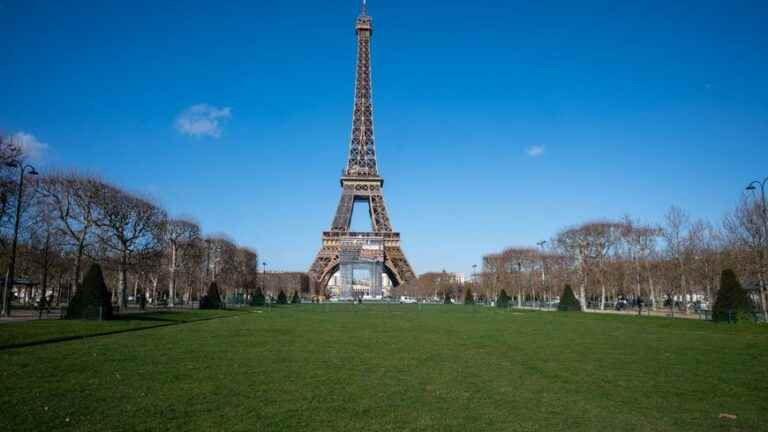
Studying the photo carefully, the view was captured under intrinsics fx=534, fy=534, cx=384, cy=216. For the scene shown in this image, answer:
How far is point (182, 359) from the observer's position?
13031 mm

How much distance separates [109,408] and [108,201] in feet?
117

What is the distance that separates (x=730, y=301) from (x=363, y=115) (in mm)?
63206

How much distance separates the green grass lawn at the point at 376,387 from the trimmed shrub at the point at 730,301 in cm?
1604

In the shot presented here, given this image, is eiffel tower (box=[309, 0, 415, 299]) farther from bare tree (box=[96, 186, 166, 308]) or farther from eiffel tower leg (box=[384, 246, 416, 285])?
bare tree (box=[96, 186, 166, 308])

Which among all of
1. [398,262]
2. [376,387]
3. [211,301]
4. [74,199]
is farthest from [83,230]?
[398,262]

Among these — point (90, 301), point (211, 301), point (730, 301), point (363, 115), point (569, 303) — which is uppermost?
point (363, 115)

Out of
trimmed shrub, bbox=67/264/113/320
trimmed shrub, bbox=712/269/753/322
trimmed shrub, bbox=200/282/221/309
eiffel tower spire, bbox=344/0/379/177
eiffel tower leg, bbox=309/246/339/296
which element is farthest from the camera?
eiffel tower spire, bbox=344/0/379/177

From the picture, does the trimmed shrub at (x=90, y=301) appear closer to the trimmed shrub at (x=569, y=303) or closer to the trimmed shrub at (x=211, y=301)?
the trimmed shrub at (x=211, y=301)

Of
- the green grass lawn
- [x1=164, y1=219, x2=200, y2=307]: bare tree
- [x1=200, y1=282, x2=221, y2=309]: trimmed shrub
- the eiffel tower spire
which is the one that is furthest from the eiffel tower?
the green grass lawn

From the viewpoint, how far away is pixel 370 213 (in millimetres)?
84562

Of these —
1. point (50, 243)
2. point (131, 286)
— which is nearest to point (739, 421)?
point (50, 243)

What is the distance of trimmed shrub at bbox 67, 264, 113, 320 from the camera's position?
88.0 feet

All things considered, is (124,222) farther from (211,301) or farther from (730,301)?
(730,301)

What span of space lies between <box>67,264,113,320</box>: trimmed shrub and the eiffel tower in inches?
2009
